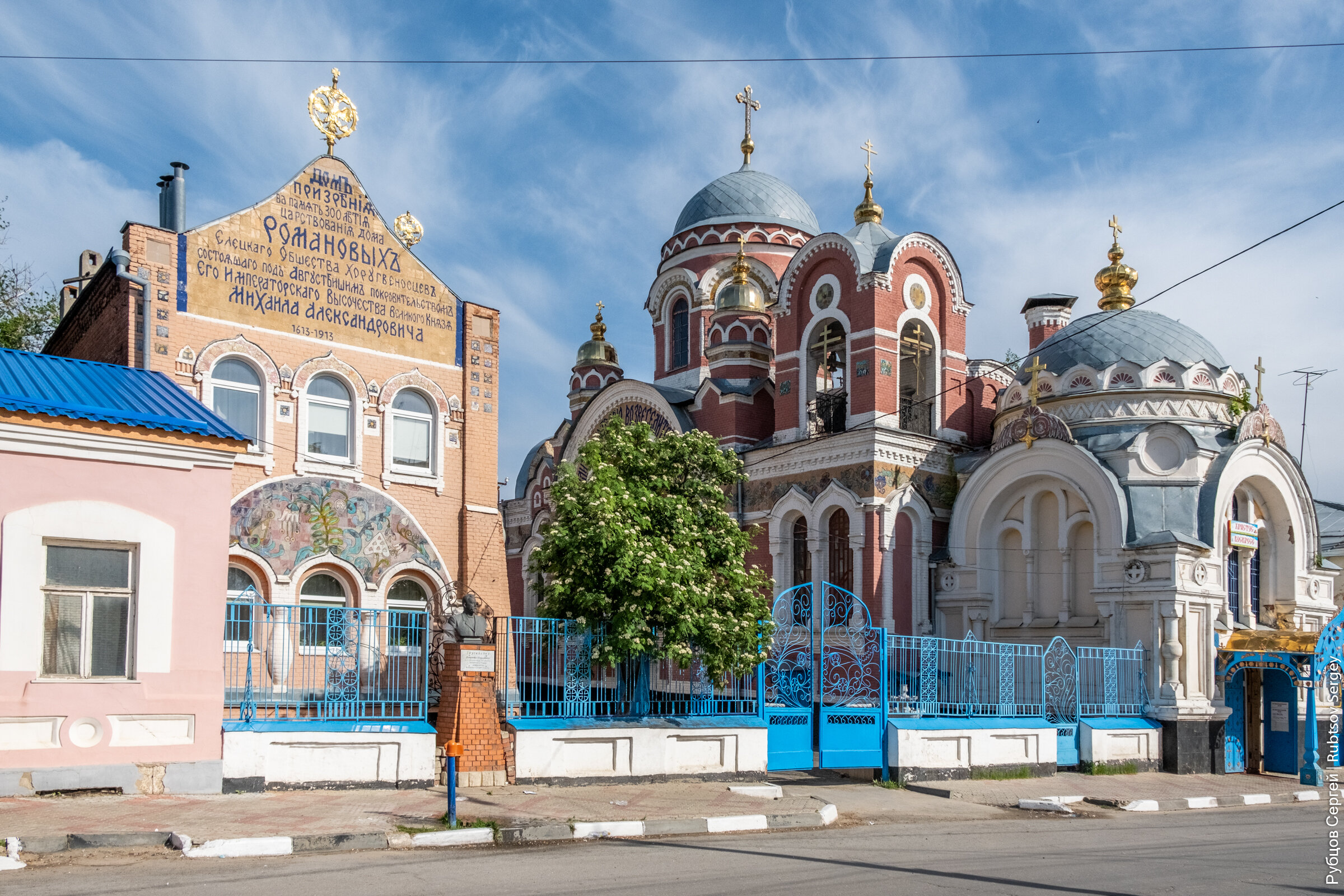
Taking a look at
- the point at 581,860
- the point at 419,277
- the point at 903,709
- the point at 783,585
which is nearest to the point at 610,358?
the point at 783,585

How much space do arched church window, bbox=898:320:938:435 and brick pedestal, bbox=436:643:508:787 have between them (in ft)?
40.7

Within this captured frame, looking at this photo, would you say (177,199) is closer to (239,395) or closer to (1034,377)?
(239,395)

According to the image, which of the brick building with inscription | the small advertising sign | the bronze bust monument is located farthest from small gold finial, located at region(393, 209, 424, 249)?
the small advertising sign

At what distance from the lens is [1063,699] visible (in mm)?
17156

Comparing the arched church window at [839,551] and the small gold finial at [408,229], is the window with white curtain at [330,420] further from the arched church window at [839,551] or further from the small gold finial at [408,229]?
the arched church window at [839,551]

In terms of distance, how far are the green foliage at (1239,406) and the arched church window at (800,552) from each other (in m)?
7.81

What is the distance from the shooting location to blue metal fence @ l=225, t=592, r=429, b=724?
38.3 feet

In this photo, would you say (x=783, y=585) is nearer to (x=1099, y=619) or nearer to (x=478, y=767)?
(x=1099, y=619)

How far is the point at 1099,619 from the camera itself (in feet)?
65.6

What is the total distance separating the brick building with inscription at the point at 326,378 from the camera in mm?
15086

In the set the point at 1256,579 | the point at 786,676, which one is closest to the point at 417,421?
the point at 786,676

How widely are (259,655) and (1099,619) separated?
43.9 ft

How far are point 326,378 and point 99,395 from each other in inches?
192

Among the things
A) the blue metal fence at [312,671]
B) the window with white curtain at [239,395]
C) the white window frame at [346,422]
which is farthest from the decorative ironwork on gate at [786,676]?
the window with white curtain at [239,395]
